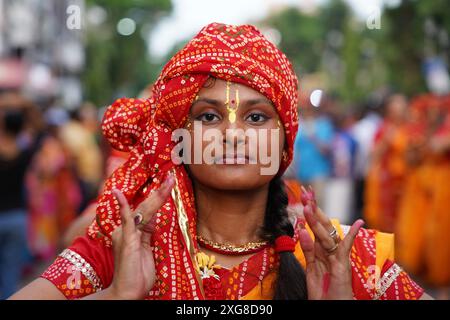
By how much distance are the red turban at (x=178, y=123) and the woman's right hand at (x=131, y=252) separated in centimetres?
16

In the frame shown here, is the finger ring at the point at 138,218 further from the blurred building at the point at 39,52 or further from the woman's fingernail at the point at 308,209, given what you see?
the blurred building at the point at 39,52

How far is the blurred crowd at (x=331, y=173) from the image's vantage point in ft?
22.2

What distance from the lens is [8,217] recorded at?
21.7ft

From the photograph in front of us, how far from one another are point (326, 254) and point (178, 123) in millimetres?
660

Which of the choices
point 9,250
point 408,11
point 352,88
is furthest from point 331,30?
point 9,250

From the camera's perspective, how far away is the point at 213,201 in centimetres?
259

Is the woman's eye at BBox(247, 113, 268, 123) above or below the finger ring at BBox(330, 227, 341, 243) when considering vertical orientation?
above

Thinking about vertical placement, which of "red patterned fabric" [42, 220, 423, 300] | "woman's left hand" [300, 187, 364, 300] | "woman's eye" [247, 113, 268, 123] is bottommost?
"red patterned fabric" [42, 220, 423, 300]

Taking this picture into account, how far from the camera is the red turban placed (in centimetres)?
235

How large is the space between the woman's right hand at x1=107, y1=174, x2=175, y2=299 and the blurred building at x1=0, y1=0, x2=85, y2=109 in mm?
12520

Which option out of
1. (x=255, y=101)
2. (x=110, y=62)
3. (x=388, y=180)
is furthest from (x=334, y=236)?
(x=110, y=62)

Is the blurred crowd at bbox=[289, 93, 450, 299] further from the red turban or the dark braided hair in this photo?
the red turban

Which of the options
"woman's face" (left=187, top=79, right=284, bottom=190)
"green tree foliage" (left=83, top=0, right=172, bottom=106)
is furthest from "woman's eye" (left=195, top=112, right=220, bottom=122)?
"green tree foliage" (left=83, top=0, right=172, bottom=106)
